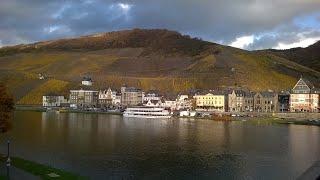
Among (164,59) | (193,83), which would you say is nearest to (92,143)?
(193,83)

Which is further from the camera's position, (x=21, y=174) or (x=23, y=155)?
(x=23, y=155)

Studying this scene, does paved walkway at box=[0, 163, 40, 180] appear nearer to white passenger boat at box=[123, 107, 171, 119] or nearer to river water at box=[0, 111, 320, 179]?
river water at box=[0, 111, 320, 179]

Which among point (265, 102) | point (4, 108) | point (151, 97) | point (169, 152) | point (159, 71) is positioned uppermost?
point (159, 71)

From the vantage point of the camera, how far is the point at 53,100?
13525cm

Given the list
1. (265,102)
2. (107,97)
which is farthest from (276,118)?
(107,97)

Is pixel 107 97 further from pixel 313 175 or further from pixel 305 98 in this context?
pixel 313 175

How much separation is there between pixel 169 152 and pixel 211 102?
76.7 m

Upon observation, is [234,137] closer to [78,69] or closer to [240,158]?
[240,158]

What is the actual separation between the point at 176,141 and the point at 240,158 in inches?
466

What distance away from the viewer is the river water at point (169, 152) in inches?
1404

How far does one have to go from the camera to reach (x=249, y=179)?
111 ft

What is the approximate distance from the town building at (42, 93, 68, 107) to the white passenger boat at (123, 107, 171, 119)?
38490mm

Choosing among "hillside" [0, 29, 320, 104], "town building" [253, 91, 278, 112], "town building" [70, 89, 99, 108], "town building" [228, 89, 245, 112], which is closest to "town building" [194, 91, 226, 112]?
"town building" [228, 89, 245, 112]

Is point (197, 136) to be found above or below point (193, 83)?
below
